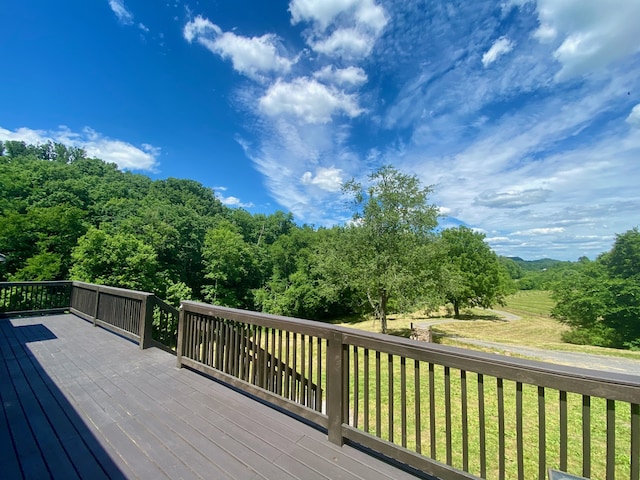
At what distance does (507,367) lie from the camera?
142 cm

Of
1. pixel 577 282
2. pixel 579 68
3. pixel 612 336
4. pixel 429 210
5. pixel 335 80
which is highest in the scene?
pixel 335 80

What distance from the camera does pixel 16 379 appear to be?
3188 millimetres

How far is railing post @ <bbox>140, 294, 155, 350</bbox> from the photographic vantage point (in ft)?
14.2

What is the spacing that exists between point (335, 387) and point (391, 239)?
10636 millimetres

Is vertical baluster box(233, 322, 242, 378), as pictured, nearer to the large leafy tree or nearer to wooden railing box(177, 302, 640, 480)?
wooden railing box(177, 302, 640, 480)

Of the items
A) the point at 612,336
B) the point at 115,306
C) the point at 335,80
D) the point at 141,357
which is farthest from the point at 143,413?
the point at 612,336

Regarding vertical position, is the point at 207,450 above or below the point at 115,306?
below

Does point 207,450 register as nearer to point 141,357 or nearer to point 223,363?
point 223,363

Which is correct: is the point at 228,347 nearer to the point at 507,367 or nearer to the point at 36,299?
the point at 507,367

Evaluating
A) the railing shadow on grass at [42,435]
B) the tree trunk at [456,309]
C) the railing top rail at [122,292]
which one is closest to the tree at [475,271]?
the tree trunk at [456,309]

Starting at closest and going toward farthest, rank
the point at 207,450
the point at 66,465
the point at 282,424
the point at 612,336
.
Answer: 1. the point at 66,465
2. the point at 207,450
3. the point at 282,424
4. the point at 612,336

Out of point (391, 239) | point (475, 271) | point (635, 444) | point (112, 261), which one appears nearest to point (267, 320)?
point (635, 444)

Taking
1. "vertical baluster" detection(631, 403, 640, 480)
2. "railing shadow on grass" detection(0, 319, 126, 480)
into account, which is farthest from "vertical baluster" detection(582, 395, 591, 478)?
"railing shadow on grass" detection(0, 319, 126, 480)

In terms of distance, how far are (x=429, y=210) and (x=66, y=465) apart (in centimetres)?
1271
